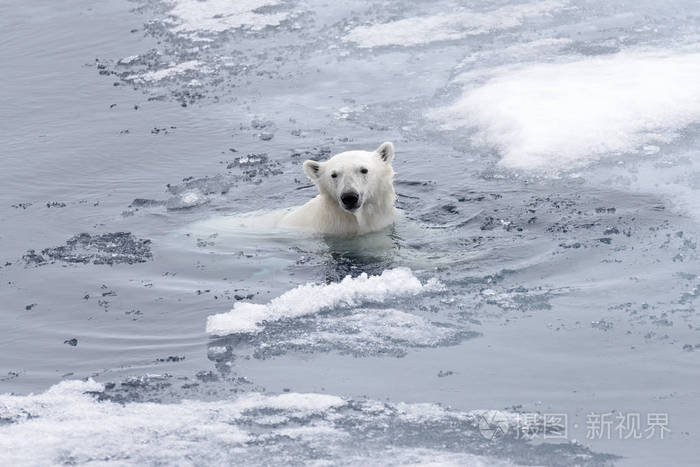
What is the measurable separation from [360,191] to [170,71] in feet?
16.0

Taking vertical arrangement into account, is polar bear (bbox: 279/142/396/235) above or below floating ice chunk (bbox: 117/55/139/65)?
below

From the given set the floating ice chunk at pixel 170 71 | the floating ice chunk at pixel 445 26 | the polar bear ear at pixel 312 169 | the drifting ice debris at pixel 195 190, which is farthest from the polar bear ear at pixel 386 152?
the floating ice chunk at pixel 170 71

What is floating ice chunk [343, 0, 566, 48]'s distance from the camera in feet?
38.4

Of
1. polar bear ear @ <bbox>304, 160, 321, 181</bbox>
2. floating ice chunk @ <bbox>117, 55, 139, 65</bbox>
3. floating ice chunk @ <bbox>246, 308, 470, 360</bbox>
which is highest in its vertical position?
floating ice chunk @ <bbox>117, 55, 139, 65</bbox>

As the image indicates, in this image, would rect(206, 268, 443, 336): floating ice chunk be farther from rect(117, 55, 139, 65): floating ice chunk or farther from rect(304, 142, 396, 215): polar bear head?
rect(117, 55, 139, 65): floating ice chunk

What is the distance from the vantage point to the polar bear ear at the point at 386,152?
7949 millimetres

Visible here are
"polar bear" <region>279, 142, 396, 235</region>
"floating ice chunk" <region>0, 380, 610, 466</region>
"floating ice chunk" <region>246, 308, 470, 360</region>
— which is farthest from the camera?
"polar bear" <region>279, 142, 396, 235</region>

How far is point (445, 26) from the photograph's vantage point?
11906 mm

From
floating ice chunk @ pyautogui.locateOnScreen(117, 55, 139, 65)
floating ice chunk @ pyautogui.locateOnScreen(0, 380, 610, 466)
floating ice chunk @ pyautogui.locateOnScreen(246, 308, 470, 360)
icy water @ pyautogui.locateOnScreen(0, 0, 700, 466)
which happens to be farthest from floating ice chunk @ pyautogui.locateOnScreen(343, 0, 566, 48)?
floating ice chunk @ pyautogui.locateOnScreen(0, 380, 610, 466)

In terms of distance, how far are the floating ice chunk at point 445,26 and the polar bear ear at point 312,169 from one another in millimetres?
4012

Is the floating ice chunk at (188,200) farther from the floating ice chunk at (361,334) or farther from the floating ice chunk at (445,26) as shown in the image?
the floating ice chunk at (445,26)

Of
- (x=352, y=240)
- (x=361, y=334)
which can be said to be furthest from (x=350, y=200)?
(x=361, y=334)

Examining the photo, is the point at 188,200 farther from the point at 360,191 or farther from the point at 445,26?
the point at 445,26

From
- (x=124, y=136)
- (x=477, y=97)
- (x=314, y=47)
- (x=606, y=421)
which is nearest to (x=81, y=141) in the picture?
(x=124, y=136)
